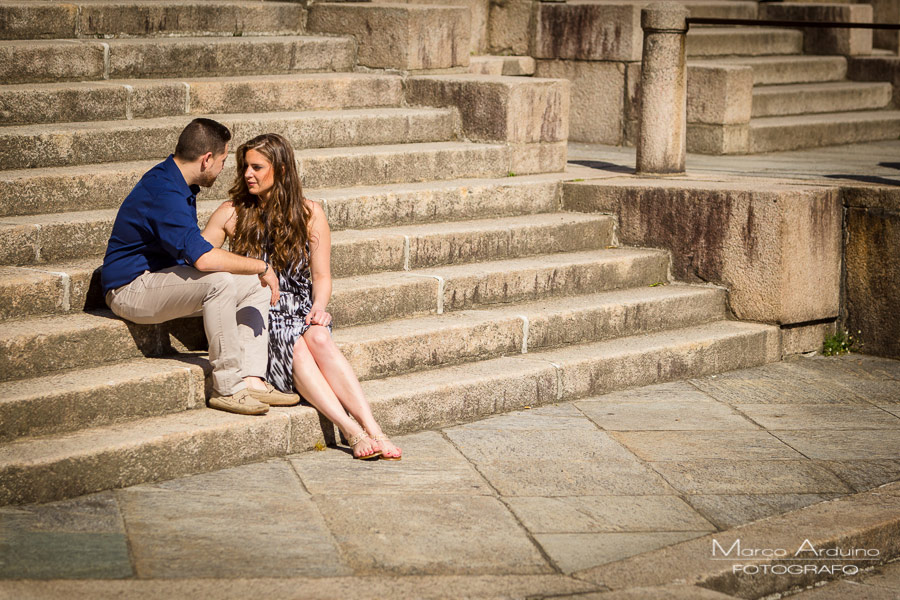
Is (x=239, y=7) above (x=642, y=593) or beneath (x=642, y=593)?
above

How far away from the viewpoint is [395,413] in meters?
5.95

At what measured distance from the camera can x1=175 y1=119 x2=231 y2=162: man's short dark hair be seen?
220 inches

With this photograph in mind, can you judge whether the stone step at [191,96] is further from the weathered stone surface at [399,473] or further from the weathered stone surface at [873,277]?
the weathered stone surface at [873,277]

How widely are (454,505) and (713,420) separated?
1.90 metres

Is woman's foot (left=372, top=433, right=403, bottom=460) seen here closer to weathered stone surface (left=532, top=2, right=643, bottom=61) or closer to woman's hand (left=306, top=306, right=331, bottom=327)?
woman's hand (left=306, top=306, right=331, bottom=327)

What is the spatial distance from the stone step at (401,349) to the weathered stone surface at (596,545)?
1725mm

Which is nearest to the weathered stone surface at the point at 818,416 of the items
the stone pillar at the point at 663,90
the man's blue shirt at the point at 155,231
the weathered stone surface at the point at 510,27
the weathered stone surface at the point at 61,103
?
the stone pillar at the point at 663,90

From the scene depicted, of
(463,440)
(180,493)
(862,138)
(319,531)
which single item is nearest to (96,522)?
(180,493)

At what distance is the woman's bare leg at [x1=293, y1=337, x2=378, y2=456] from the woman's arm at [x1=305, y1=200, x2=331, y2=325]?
18 cm

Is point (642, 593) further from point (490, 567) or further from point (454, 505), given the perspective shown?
point (454, 505)

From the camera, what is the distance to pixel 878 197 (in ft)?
25.5

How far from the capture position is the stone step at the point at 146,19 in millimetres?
8039

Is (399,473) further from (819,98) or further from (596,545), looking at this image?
(819,98)

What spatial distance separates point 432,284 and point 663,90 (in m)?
2.59
